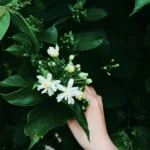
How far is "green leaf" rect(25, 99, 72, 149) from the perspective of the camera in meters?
0.98

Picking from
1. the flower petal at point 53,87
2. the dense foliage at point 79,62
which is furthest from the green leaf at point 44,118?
the flower petal at point 53,87

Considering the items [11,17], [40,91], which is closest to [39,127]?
[40,91]

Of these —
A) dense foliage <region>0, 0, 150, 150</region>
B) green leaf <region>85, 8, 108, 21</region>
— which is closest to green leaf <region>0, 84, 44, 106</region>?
dense foliage <region>0, 0, 150, 150</region>

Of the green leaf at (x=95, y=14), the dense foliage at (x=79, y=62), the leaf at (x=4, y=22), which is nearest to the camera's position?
the leaf at (x=4, y=22)

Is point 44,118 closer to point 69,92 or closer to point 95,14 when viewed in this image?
point 69,92

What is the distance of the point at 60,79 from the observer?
0.98 m

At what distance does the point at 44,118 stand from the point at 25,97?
0.24 ft

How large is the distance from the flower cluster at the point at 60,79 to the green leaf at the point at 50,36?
0.05 m

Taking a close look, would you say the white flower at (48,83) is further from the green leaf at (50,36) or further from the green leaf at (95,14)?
the green leaf at (95,14)

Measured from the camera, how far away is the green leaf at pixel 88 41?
3.60 ft

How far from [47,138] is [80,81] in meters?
0.62

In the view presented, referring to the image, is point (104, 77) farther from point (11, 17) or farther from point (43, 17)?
point (11, 17)

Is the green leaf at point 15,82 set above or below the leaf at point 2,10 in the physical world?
below

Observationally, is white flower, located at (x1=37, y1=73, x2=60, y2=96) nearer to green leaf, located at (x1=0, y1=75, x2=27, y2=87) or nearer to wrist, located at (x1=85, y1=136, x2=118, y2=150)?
green leaf, located at (x1=0, y1=75, x2=27, y2=87)
